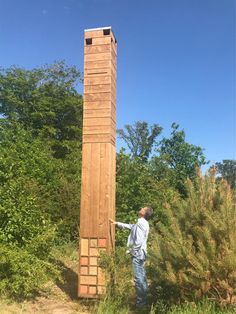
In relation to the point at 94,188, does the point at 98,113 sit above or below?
above

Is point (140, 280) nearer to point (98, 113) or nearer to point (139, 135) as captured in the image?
point (98, 113)

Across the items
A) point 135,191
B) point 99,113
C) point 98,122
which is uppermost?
point 99,113

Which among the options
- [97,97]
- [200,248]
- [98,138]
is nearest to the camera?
[200,248]

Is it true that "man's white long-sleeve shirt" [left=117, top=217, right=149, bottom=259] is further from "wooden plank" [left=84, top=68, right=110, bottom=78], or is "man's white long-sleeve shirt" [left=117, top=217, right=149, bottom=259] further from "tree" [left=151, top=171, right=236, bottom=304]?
"wooden plank" [left=84, top=68, right=110, bottom=78]

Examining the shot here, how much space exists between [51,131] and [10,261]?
1198 centimetres

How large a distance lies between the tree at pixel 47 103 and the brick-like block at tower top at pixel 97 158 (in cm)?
1040

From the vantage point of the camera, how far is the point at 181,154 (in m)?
22.9

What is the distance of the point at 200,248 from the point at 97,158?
2.49m

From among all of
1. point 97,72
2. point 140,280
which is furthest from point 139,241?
point 97,72

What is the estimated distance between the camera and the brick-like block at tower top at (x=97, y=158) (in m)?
6.62

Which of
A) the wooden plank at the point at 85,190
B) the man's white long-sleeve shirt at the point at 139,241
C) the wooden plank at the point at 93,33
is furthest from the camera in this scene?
the wooden plank at the point at 93,33

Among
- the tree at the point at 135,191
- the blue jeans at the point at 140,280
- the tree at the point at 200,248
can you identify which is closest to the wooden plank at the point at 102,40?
the tree at the point at 200,248

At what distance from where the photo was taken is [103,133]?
22.6 feet

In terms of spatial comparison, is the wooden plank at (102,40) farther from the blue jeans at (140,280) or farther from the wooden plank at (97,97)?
the blue jeans at (140,280)
